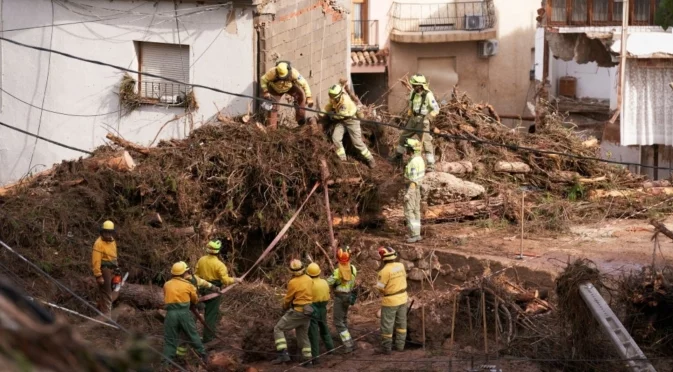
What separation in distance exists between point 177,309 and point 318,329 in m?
2.07

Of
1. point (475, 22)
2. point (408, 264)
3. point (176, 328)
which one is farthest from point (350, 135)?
point (475, 22)

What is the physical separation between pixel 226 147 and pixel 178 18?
4.30 m

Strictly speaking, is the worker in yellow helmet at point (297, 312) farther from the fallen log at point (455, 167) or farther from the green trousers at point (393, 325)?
the fallen log at point (455, 167)

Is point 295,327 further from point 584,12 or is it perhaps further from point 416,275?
point 584,12

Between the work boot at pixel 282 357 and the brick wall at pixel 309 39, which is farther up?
the brick wall at pixel 309 39

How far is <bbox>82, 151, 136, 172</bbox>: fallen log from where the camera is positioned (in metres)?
18.0

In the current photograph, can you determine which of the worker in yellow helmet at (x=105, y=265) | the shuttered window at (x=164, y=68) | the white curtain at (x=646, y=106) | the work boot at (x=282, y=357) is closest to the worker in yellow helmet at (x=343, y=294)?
the work boot at (x=282, y=357)

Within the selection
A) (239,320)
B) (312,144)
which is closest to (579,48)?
(312,144)

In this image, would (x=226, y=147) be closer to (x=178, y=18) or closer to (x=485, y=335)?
(x=178, y=18)

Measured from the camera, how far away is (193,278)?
575 inches

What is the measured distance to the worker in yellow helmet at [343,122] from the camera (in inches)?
727

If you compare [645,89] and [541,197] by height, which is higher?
[645,89]

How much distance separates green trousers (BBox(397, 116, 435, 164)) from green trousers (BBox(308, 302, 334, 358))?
5133 mm

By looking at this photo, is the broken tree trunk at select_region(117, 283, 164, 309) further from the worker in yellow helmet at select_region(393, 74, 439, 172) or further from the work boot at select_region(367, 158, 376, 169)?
the worker in yellow helmet at select_region(393, 74, 439, 172)
